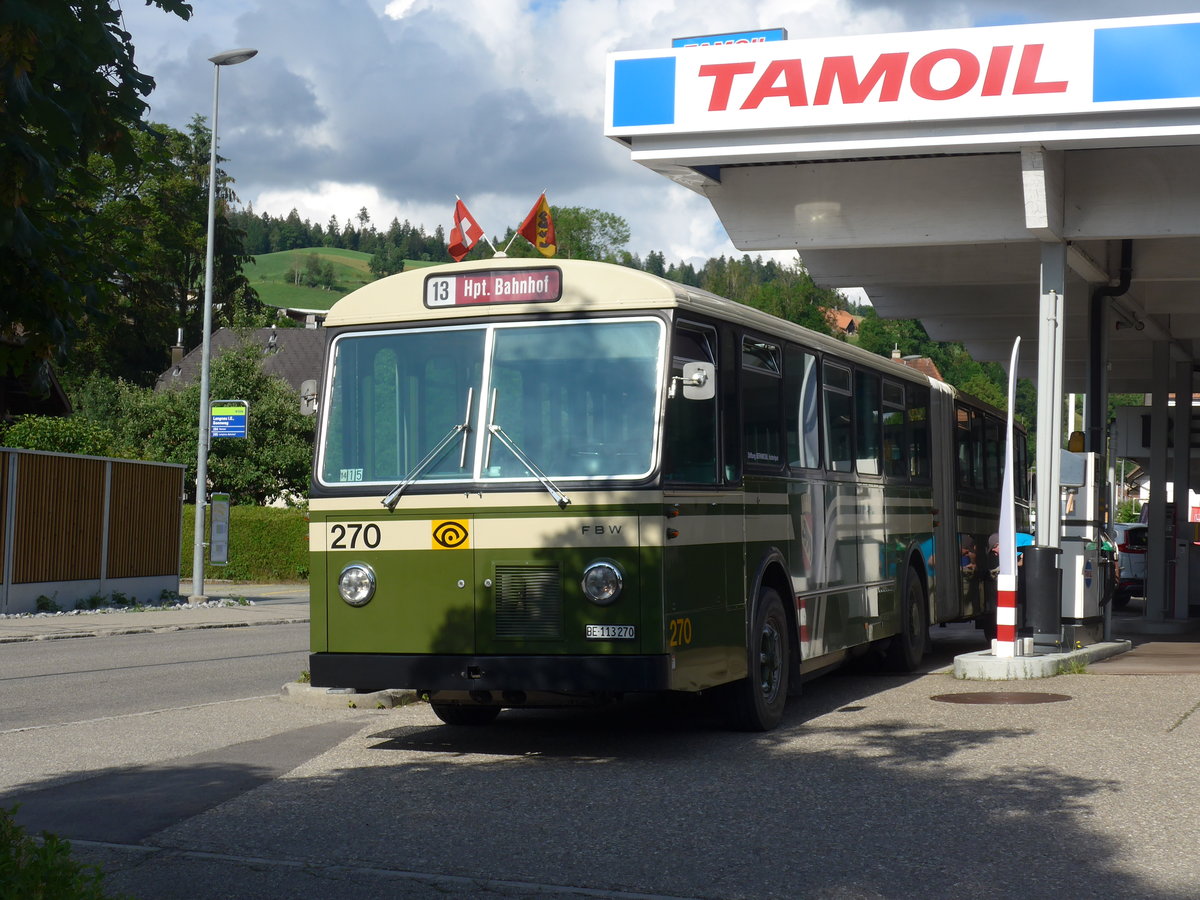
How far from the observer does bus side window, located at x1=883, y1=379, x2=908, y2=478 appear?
563 inches

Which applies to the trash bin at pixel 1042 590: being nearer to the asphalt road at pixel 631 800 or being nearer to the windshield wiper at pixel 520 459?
the asphalt road at pixel 631 800

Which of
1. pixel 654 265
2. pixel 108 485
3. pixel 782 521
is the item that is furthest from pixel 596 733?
pixel 654 265

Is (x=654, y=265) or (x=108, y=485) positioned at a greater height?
(x=654, y=265)

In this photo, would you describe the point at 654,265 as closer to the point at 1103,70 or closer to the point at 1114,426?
the point at 1114,426

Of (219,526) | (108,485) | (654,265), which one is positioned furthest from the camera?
(654,265)

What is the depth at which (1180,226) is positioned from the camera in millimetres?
14812

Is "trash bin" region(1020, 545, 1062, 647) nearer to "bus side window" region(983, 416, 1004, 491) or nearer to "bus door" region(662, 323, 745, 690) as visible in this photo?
"bus side window" region(983, 416, 1004, 491)

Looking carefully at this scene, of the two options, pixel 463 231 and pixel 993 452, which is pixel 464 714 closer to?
pixel 463 231

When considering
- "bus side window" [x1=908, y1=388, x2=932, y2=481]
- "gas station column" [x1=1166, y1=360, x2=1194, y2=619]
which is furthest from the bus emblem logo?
"gas station column" [x1=1166, y1=360, x2=1194, y2=619]

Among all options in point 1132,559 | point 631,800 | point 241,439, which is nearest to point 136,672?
point 631,800

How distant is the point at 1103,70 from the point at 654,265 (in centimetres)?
16128

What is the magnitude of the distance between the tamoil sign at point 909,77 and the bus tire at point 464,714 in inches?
244

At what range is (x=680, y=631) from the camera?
9.19 meters

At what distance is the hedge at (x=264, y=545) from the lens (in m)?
40.0
